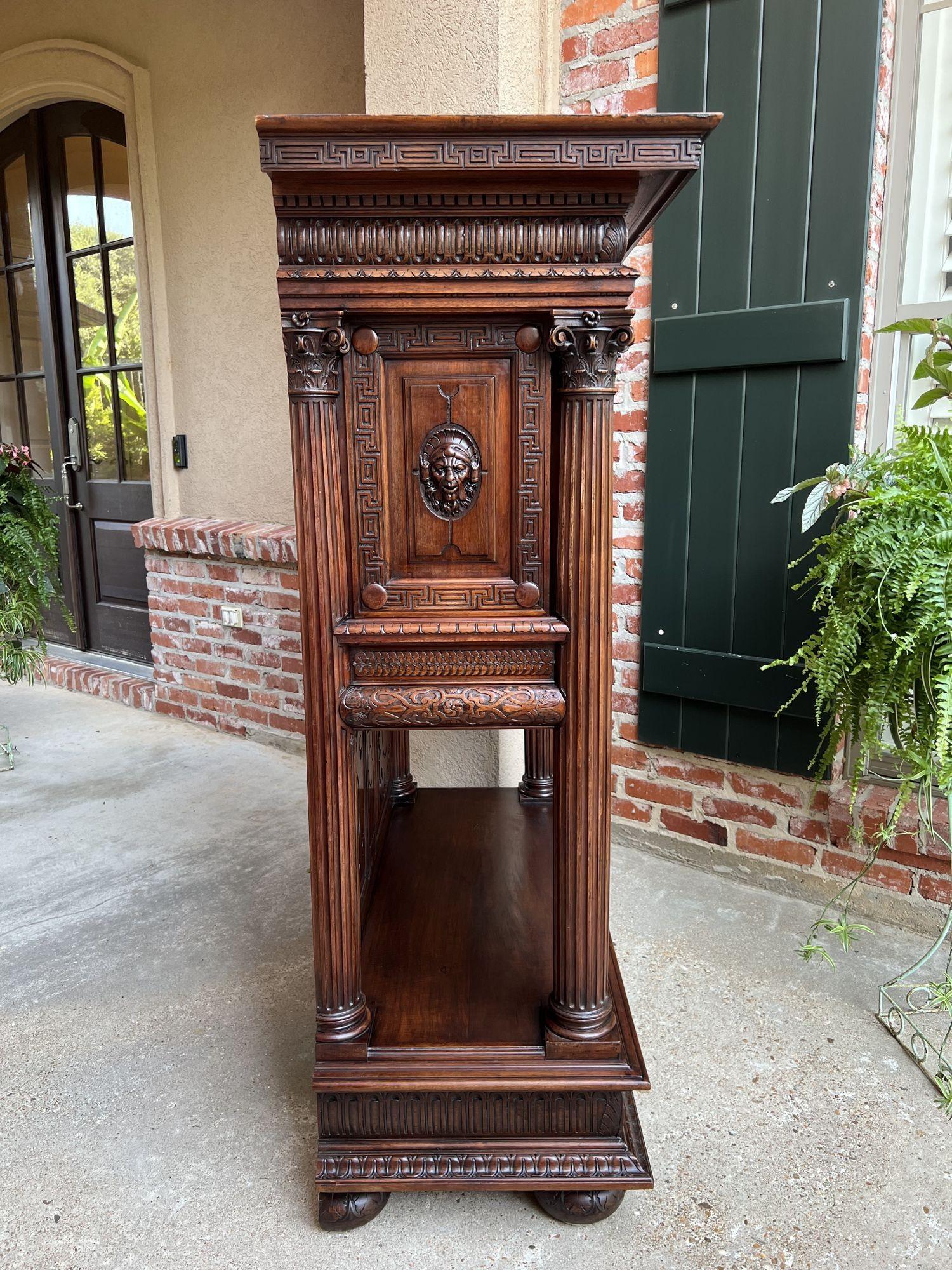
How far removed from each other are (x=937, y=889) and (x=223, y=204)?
132 inches

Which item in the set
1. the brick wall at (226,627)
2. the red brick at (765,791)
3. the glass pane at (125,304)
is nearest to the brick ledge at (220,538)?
the brick wall at (226,627)

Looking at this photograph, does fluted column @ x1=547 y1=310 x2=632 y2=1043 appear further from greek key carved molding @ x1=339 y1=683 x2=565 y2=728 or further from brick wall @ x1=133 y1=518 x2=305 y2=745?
brick wall @ x1=133 y1=518 x2=305 y2=745

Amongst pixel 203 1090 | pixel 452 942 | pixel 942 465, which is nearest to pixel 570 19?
pixel 942 465

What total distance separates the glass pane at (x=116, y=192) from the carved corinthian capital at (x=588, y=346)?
3.47m

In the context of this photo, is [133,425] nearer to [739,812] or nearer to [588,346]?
[739,812]

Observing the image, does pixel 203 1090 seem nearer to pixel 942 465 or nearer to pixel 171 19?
pixel 942 465

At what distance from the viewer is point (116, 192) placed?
390cm

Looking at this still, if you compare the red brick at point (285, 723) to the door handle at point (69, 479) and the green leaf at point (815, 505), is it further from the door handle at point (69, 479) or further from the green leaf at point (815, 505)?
the green leaf at point (815, 505)

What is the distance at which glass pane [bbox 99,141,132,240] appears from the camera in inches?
151

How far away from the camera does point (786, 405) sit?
2.06m

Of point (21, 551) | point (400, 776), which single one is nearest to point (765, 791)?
point (400, 776)

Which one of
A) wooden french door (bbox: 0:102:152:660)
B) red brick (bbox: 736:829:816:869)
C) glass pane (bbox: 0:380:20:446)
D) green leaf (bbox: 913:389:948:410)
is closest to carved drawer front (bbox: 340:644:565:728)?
green leaf (bbox: 913:389:948:410)

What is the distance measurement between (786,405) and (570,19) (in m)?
1.22

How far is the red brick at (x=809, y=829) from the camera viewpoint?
7.09 feet
